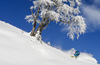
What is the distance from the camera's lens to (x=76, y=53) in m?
15.5

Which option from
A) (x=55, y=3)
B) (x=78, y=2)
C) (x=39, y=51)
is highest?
(x=78, y=2)

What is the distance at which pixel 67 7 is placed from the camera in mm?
18031

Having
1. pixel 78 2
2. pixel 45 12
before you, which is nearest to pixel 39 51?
pixel 45 12

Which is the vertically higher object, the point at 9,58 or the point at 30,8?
the point at 30,8

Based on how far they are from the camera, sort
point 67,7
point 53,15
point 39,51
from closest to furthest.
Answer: point 39,51 → point 53,15 → point 67,7

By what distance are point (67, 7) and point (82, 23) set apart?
2747mm

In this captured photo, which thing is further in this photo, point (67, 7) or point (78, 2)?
point (78, 2)

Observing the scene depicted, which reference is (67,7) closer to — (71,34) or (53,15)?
(53,15)

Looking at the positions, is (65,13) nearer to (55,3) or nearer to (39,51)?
(55,3)

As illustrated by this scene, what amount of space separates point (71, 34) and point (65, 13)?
2986 millimetres

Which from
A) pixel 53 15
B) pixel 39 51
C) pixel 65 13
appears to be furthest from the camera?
pixel 65 13

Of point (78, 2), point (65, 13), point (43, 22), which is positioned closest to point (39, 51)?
point (43, 22)

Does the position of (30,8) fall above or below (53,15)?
above

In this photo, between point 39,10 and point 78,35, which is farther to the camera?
point 78,35
